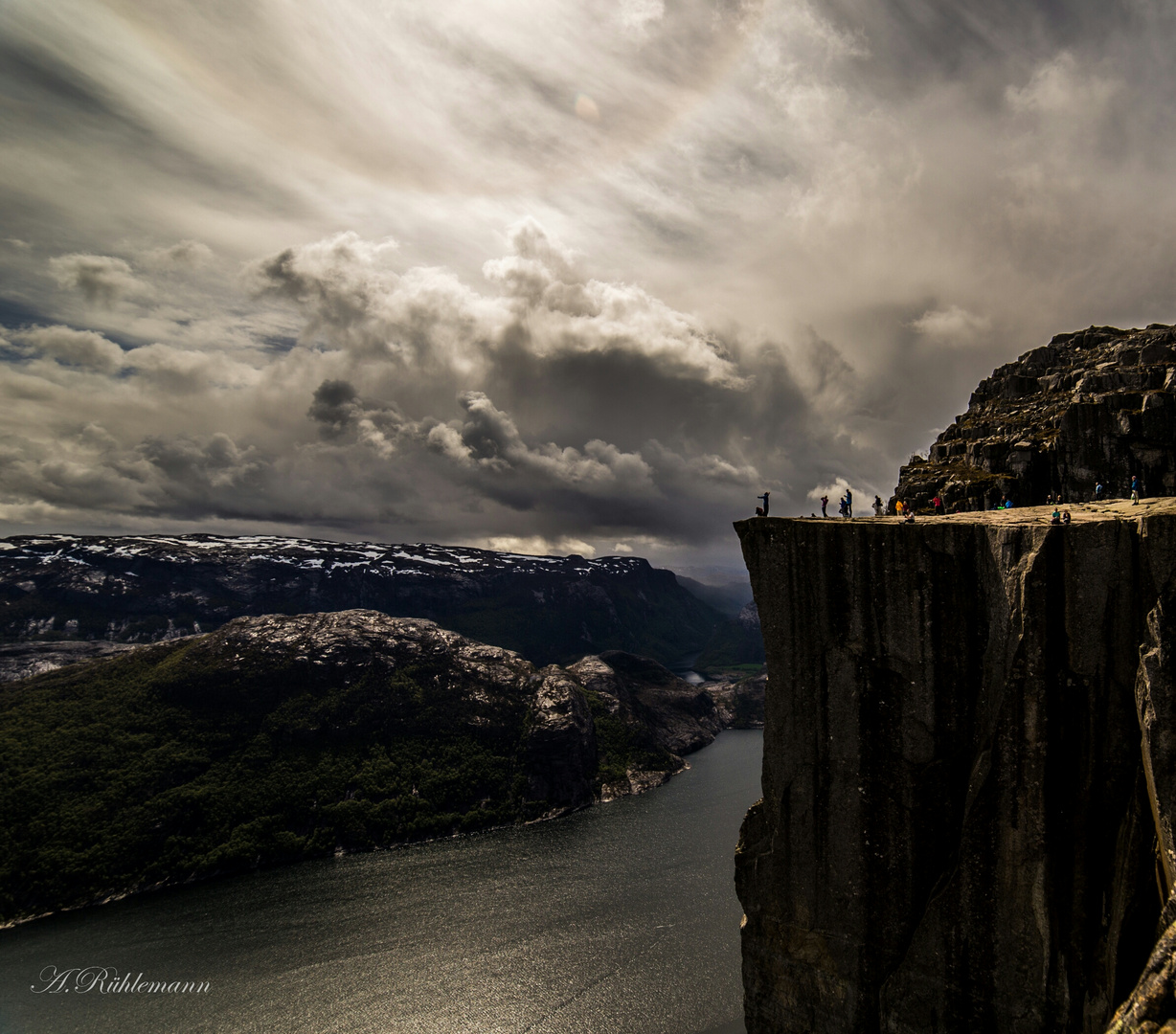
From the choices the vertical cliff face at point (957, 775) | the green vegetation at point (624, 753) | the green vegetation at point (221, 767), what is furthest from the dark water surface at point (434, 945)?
the vertical cliff face at point (957, 775)

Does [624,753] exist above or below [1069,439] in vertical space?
below

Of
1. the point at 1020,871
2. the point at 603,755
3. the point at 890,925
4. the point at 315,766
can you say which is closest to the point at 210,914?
the point at 315,766

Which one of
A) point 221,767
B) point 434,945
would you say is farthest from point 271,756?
point 434,945

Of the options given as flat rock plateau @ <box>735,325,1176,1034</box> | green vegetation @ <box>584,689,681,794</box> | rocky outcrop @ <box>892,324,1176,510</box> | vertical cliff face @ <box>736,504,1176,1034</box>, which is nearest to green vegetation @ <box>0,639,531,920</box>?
green vegetation @ <box>584,689,681,794</box>

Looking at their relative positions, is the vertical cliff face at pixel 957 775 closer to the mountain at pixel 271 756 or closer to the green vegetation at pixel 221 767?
the mountain at pixel 271 756

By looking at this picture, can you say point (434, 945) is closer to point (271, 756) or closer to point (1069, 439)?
point (271, 756)

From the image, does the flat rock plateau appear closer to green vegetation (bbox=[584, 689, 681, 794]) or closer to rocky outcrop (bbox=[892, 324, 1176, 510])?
rocky outcrop (bbox=[892, 324, 1176, 510])
